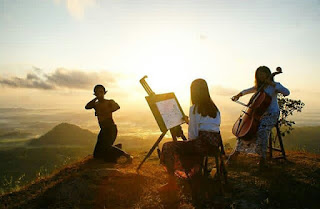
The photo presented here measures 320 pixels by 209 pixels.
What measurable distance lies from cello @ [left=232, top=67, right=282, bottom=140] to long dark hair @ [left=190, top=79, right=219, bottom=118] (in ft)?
7.58

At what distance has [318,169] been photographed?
7.95 m

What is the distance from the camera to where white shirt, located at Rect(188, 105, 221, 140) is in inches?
241

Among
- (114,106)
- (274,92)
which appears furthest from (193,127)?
(114,106)

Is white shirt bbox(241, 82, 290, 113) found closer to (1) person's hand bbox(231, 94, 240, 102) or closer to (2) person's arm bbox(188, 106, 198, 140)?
(1) person's hand bbox(231, 94, 240, 102)

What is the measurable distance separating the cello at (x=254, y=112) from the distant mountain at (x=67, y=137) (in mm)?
69055

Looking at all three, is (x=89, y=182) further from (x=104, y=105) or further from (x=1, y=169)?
(x=1, y=169)

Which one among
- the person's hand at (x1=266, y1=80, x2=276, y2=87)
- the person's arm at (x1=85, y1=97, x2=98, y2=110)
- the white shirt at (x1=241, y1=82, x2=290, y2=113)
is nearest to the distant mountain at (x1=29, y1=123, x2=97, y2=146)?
the person's arm at (x1=85, y1=97, x2=98, y2=110)

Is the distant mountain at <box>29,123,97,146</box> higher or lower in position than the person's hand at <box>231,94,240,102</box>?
lower

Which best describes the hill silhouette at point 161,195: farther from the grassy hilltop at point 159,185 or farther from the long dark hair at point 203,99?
the long dark hair at point 203,99

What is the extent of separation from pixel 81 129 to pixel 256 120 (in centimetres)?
8143

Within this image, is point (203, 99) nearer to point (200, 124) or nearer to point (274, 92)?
point (200, 124)

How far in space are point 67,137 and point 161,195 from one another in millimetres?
76302

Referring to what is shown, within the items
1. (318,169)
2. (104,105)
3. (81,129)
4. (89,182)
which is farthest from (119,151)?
(81,129)

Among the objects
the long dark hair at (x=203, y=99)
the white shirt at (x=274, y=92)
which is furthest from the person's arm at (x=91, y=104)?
the white shirt at (x=274, y=92)
